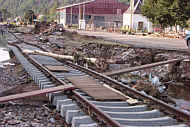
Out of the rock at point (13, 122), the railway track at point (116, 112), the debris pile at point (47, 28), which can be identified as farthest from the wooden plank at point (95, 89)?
the debris pile at point (47, 28)

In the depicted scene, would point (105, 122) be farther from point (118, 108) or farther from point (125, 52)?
point (125, 52)

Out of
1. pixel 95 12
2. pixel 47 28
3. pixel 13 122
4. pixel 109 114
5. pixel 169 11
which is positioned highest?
pixel 95 12

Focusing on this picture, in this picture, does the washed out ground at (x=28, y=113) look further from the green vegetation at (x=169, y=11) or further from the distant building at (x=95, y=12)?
the distant building at (x=95, y=12)

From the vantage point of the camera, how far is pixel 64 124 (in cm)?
577

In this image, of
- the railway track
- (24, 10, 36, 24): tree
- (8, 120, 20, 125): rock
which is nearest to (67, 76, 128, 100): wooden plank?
the railway track

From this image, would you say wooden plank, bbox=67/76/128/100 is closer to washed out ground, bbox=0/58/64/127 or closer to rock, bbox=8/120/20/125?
washed out ground, bbox=0/58/64/127

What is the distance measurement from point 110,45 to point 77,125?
13.3m

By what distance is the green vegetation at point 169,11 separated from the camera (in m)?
29.2

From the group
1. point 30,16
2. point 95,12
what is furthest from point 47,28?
point 30,16

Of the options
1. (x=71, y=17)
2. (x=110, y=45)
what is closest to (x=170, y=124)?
(x=110, y=45)

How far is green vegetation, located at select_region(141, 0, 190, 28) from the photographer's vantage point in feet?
95.9

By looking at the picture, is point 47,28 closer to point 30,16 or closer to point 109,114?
point 109,114

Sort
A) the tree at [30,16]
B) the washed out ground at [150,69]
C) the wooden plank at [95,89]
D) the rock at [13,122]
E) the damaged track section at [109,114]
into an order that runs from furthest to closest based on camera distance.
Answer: the tree at [30,16] → the washed out ground at [150,69] → the wooden plank at [95,89] → the rock at [13,122] → the damaged track section at [109,114]

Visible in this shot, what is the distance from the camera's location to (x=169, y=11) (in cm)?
3014
